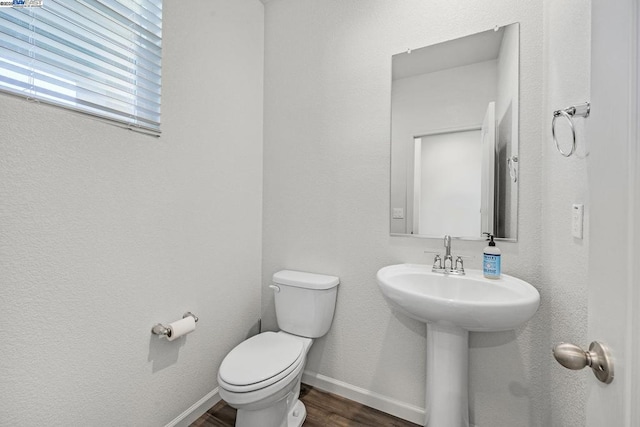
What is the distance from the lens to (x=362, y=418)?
155 cm

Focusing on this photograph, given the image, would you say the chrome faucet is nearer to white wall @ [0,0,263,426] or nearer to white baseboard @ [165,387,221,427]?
Answer: white wall @ [0,0,263,426]

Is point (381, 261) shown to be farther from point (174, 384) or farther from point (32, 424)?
point (32, 424)

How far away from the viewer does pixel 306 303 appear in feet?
5.46

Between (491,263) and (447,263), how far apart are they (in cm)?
21

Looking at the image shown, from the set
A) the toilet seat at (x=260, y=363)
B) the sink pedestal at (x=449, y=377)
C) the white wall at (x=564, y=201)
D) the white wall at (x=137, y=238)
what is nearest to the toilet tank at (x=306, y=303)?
the toilet seat at (x=260, y=363)

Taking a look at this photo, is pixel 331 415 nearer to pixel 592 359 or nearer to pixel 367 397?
pixel 367 397

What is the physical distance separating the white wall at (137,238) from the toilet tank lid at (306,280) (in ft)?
0.99

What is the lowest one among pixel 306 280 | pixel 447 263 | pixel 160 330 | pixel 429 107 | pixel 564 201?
pixel 160 330

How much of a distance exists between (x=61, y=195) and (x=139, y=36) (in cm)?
80

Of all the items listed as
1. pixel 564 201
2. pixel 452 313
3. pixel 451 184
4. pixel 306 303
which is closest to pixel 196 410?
pixel 306 303

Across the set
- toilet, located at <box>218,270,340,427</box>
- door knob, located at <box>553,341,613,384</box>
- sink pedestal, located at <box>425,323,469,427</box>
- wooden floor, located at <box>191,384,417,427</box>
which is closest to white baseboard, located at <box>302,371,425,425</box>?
wooden floor, located at <box>191,384,417,427</box>

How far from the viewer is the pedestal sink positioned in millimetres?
976

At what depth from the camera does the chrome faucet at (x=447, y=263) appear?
4.49 feet

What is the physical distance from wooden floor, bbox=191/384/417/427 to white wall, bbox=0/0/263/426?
0.15 metres
